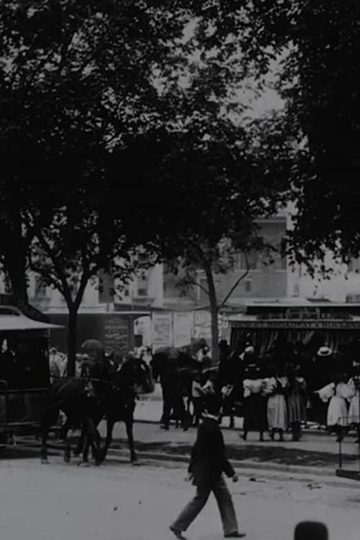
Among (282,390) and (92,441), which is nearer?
(92,441)

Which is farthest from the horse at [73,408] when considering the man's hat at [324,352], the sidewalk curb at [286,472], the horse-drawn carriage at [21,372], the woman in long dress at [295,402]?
the man's hat at [324,352]

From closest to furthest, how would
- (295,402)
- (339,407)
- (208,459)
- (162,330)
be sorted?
(208,459), (339,407), (295,402), (162,330)

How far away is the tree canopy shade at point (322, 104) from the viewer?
2144cm

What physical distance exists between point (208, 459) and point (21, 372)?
426 inches

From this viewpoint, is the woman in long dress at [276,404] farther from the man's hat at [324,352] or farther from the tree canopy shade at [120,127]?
the tree canopy shade at [120,127]

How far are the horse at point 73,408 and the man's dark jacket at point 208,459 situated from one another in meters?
7.50

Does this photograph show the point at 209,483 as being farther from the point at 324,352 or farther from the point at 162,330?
the point at 162,330

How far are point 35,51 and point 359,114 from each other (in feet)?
26.9

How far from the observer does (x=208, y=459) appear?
511 inches

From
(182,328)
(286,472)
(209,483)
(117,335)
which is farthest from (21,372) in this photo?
(117,335)

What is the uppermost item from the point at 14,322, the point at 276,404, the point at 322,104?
the point at 322,104

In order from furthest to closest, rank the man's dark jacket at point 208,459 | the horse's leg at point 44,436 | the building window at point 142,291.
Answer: the building window at point 142,291 → the horse's leg at point 44,436 → the man's dark jacket at point 208,459

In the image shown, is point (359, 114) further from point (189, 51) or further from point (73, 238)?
point (73, 238)

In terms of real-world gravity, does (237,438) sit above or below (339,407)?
below
